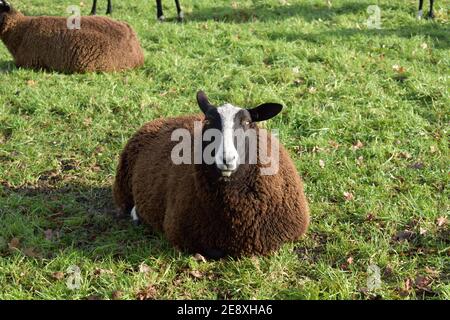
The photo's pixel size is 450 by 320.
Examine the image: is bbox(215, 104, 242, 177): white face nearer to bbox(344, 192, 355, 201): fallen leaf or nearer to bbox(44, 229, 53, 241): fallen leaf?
bbox(344, 192, 355, 201): fallen leaf

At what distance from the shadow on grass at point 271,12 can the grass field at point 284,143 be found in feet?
1.37

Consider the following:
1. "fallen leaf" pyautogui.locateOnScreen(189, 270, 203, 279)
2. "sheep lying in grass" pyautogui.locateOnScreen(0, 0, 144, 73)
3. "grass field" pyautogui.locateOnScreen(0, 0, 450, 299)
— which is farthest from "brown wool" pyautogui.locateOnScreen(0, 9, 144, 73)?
"fallen leaf" pyautogui.locateOnScreen(189, 270, 203, 279)

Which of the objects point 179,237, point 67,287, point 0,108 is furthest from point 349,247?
point 0,108

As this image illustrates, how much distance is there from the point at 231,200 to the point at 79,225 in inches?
61.4

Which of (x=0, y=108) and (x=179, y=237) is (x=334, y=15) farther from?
(x=179, y=237)

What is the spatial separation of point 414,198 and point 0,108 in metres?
4.84

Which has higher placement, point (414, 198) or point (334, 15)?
point (334, 15)

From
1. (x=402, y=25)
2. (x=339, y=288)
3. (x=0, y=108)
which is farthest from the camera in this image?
(x=402, y=25)

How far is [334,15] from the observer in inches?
406

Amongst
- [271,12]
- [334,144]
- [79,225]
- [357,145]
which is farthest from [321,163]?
[271,12]

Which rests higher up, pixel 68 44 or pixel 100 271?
pixel 68 44

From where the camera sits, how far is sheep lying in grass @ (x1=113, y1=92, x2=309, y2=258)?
3602 mm

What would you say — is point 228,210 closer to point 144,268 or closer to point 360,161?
point 144,268

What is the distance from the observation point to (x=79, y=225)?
4449 millimetres
